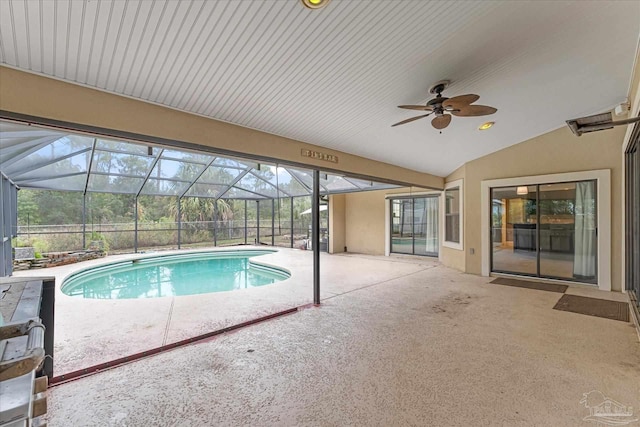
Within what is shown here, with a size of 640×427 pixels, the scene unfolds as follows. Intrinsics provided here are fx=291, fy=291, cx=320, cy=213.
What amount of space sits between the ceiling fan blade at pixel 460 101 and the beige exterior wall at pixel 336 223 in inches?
320

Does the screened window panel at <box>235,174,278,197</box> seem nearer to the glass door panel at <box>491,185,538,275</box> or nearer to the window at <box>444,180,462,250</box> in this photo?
the window at <box>444,180,462,250</box>

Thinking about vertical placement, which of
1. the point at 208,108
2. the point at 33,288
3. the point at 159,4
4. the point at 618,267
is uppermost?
the point at 159,4

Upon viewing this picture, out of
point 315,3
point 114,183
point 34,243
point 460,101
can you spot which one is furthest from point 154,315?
point 34,243

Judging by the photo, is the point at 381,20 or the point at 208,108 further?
the point at 208,108

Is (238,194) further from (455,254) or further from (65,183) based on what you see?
(455,254)

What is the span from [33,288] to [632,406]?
4.61 meters

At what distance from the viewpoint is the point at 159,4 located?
6.45ft

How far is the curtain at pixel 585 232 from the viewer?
559 cm

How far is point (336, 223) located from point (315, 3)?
371 inches

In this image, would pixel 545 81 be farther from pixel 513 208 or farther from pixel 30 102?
pixel 30 102

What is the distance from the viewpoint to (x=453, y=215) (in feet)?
26.5

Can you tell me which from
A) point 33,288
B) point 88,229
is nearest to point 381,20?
point 33,288

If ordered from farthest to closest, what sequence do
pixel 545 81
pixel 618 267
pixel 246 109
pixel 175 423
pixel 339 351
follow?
1. pixel 618 267
2. pixel 545 81
3. pixel 246 109
4. pixel 339 351
5. pixel 175 423

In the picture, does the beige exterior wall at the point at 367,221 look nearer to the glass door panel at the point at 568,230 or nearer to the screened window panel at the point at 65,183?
the glass door panel at the point at 568,230
